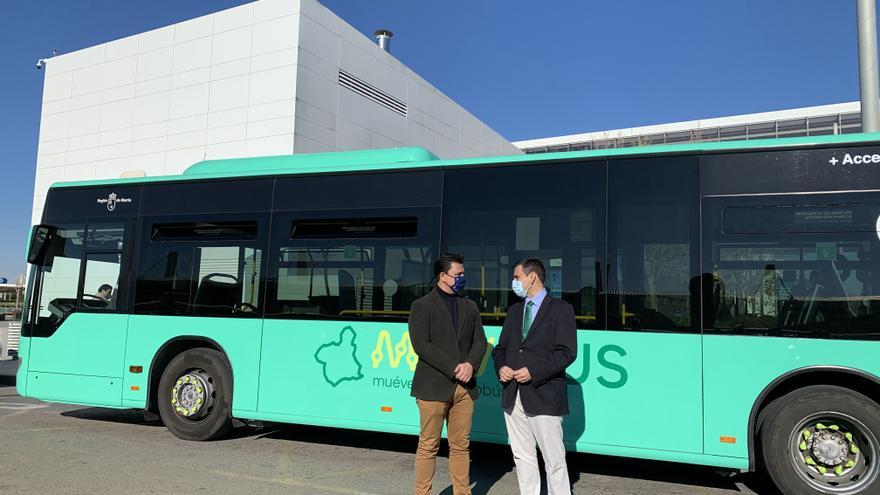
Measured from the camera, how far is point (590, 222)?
579cm

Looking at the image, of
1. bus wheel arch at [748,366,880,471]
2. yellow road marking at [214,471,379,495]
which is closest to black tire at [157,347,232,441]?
yellow road marking at [214,471,379,495]

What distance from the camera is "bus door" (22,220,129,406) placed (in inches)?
300

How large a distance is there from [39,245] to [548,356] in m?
7.13

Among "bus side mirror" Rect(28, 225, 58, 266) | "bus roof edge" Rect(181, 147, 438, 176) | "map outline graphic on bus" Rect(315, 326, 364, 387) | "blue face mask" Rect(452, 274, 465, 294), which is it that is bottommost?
"map outline graphic on bus" Rect(315, 326, 364, 387)

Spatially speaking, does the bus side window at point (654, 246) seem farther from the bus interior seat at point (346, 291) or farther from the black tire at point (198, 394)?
the black tire at point (198, 394)

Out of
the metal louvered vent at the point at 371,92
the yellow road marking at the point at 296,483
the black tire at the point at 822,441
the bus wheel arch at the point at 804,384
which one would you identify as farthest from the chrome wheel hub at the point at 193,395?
the metal louvered vent at the point at 371,92

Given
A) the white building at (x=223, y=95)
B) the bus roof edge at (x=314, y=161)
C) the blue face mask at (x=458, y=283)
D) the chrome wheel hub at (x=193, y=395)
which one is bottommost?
the chrome wheel hub at (x=193, y=395)

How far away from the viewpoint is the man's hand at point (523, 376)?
4.05 meters

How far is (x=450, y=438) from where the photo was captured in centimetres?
432

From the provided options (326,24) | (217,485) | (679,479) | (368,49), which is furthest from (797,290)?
(368,49)

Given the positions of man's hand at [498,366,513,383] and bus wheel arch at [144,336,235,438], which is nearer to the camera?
man's hand at [498,366,513,383]

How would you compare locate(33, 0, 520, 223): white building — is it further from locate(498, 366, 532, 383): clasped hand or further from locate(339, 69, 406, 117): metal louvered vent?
locate(498, 366, 532, 383): clasped hand

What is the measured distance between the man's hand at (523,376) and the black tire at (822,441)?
8.11 ft

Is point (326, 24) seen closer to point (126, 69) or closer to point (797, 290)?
point (126, 69)
